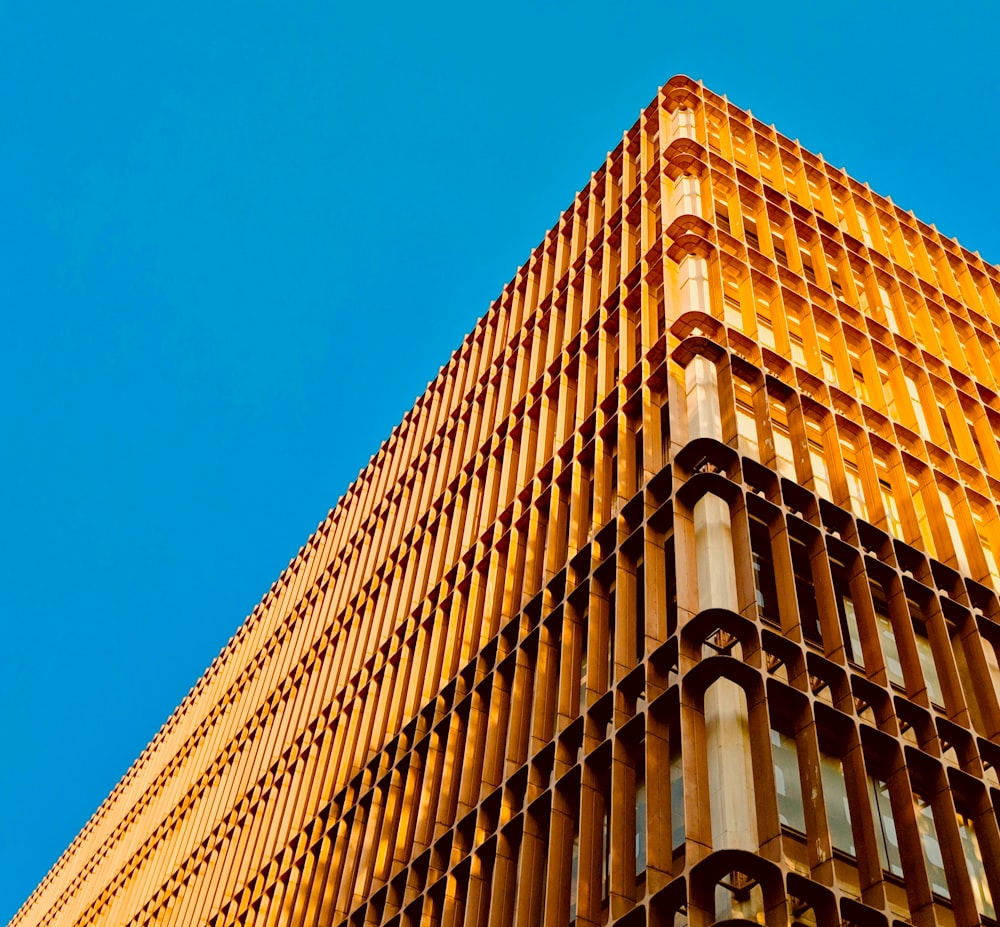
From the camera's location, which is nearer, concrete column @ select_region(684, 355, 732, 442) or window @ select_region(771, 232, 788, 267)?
concrete column @ select_region(684, 355, 732, 442)

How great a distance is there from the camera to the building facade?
19969mm

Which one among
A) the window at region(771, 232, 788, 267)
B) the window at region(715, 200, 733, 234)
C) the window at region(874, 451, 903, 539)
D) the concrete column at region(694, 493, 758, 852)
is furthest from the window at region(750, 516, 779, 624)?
the window at region(771, 232, 788, 267)

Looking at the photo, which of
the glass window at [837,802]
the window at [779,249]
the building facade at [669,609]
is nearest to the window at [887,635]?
the building facade at [669,609]

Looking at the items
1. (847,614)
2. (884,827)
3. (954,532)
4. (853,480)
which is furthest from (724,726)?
(954,532)

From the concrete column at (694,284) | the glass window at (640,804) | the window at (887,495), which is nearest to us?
the glass window at (640,804)

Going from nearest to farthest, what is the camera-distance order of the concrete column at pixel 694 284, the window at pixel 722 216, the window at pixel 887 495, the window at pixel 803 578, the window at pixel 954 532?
1. the window at pixel 803 578
2. the window at pixel 954 532
3. the window at pixel 887 495
4. the concrete column at pixel 694 284
5. the window at pixel 722 216

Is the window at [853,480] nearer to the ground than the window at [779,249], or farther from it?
nearer to the ground

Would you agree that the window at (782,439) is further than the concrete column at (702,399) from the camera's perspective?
Yes

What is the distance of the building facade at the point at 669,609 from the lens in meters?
20.0

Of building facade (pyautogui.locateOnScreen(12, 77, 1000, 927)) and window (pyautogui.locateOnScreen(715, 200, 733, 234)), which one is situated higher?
window (pyautogui.locateOnScreen(715, 200, 733, 234))

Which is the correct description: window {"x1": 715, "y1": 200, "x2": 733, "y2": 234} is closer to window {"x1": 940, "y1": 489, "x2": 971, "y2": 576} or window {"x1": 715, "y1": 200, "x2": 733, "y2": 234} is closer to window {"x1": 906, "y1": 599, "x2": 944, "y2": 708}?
window {"x1": 940, "y1": 489, "x2": 971, "y2": 576}

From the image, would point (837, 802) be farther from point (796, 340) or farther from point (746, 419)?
point (796, 340)

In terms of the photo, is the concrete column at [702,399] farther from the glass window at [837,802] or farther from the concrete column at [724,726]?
the glass window at [837,802]

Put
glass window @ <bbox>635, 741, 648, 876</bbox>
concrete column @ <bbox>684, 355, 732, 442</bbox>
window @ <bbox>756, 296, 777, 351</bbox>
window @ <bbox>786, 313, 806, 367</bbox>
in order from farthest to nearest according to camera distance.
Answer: window @ <bbox>786, 313, 806, 367</bbox> → window @ <bbox>756, 296, 777, 351</bbox> → concrete column @ <bbox>684, 355, 732, 442</bbox> → glass window @ <bbox>635, 741, 648, 876</bbox>
